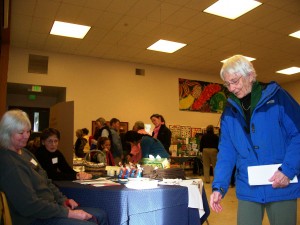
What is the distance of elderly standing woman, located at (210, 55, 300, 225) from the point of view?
1.31m

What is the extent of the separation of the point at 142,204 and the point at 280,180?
102 centimetres

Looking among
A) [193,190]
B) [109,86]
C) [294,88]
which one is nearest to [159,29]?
[109,86]

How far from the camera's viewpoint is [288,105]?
4.42 ft

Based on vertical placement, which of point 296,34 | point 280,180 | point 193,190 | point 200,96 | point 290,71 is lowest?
point 193,190

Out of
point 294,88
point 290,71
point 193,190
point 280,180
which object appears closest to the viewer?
point 280,180

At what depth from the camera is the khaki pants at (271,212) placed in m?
1.31

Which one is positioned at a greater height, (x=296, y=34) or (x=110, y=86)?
(x=296, y=34)

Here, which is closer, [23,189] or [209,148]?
[23,189]

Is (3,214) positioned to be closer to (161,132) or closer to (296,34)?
(161,132)

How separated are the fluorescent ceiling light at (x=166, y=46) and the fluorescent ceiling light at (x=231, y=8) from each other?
176 centimetres

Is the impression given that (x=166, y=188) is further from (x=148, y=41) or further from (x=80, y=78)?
(x=80, y=78)

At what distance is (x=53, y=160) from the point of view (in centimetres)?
279

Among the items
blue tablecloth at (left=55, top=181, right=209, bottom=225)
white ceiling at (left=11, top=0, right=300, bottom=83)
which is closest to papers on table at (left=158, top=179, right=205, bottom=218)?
blue tablecloth at (left=55, top=181, right=209, bottom=225)

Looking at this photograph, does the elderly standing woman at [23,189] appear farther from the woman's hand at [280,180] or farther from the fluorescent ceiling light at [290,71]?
the fluorescent ceiling light at [290,71]
